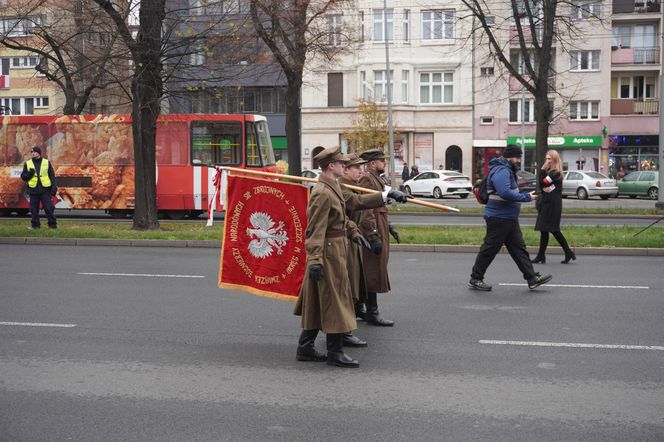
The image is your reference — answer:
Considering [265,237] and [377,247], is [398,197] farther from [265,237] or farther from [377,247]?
[265,237]

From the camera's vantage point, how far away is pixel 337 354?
687cm

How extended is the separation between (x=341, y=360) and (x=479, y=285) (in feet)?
14.2

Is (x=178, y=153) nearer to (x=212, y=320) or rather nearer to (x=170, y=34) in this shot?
(x=170, y=34)

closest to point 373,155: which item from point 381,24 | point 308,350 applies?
point 308,350

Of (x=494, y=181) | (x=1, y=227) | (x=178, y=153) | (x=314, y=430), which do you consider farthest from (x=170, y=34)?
(x=314, y=430)

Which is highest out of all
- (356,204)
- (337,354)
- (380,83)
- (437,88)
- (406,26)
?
(406,26)

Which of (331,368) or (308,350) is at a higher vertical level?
(308,350)

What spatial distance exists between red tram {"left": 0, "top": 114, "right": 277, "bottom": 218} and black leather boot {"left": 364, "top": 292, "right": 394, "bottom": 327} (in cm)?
1786

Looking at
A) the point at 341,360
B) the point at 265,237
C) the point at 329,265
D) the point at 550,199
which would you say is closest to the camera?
the point at 329,265

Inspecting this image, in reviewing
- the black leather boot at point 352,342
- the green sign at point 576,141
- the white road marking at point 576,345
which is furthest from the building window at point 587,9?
the black leather boot at point 352,342

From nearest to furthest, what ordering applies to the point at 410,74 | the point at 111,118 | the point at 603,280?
the point at 603,280
the point at 111,118
the point at 410,74

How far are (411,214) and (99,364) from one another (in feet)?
70.7

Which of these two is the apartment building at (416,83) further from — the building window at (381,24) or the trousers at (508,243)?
the trousers at (508,243)

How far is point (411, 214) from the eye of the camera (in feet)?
91.7
